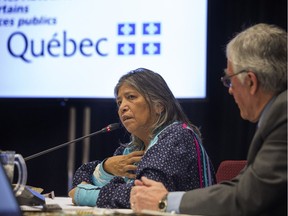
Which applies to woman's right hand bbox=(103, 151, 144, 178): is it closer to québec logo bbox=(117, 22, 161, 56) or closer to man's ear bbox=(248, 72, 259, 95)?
man's ear bbox=(248, 72, 259, 95)

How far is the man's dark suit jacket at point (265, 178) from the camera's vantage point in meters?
1.83

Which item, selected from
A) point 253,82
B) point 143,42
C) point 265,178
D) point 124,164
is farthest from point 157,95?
point 143,42

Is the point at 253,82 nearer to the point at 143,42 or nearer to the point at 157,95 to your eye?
the point at 157,95

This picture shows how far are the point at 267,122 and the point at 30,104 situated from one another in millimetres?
3614

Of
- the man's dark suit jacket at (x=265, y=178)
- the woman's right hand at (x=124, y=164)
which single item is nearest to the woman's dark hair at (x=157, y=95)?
the woman's right hand at (x=124, y=164)

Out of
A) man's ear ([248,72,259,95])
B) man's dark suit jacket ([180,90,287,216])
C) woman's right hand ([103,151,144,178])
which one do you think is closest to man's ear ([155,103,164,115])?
woman's right hand ([103,151,144,178])

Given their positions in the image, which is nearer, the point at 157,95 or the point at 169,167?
the point at 169,167

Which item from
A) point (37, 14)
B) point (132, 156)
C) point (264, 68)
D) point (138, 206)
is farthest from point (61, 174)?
point (264, 68)

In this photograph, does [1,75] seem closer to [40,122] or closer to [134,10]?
[40,122]

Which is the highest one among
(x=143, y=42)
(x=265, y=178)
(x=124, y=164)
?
(x=143, y=42)

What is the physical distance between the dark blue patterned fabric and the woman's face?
0.27 m

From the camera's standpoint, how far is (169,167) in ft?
8.87

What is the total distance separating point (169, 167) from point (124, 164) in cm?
40

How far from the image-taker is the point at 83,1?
16.3ft
